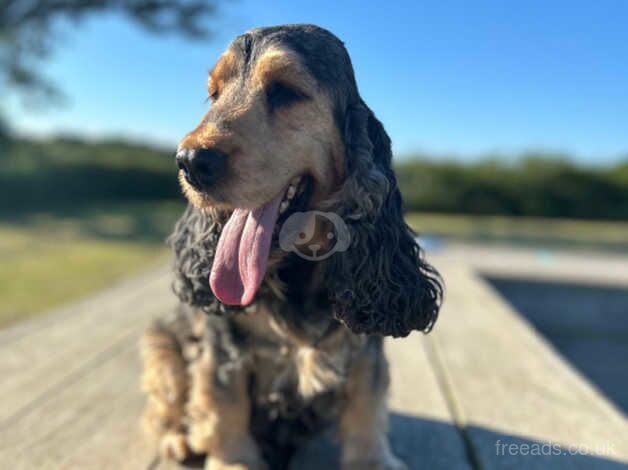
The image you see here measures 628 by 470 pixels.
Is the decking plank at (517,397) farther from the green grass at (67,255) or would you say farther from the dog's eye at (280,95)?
the green grass at (67,255)

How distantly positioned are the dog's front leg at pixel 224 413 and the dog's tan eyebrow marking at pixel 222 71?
122 centimetres

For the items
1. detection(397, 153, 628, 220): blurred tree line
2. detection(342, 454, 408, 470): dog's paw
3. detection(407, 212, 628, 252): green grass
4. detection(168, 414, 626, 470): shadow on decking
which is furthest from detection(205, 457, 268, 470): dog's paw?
detection(397, 153, 628, 220): blurred tree line

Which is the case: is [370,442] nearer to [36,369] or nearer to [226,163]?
[226,163]

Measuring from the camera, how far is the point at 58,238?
40.2 feet

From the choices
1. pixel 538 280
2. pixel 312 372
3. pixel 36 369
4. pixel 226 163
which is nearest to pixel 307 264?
pixel 312 372

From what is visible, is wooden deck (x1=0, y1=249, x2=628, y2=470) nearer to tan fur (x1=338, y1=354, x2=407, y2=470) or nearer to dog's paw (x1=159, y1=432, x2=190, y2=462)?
dog's paw (x1=159, y1=432, x2=190, y2=462)

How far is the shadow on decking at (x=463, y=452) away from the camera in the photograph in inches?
107

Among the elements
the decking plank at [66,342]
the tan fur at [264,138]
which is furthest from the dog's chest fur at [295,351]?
the decking plank at [66,342]

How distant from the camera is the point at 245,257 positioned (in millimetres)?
2049

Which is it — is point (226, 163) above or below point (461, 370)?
above

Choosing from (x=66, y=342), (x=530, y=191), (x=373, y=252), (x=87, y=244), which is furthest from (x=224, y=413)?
(x=530, y=191)

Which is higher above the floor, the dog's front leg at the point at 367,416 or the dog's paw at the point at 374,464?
the dog's front leg at the point at 367,416

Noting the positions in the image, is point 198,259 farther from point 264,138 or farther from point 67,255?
point 67,255

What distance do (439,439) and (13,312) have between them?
16.1 ft
